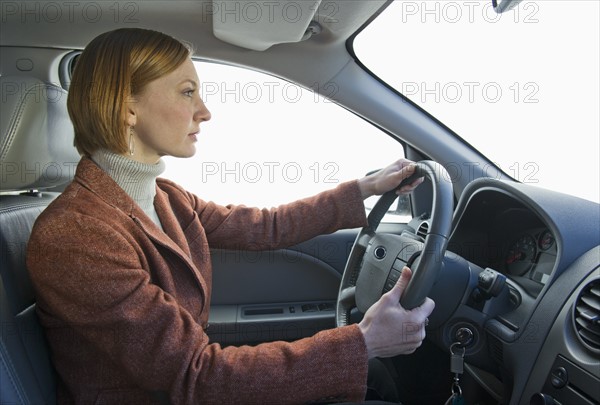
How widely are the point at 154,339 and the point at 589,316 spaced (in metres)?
0.87

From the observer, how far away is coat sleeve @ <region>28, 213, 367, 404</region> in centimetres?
84

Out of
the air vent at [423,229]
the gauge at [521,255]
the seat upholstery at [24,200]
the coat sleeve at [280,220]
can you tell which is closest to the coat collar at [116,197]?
the seat upholstery at [24,200]

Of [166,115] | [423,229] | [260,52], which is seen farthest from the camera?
[260,52]

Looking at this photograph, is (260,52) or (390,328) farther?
(260,52)

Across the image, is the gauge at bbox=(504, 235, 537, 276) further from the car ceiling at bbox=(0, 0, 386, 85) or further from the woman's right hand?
the car ceiling at bbox=(0, 0, 386, 85)

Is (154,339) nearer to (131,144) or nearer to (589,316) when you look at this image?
(131,144)

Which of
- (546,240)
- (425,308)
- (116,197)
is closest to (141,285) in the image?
(116,197)

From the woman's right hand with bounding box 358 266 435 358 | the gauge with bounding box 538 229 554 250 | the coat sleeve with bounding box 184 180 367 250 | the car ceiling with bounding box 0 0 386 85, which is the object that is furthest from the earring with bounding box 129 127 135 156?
the gauge with bounding box 538 229 554 250

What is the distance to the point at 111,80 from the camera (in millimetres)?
1020

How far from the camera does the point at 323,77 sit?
68.1 inches

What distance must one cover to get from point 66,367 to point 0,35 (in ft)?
4.08

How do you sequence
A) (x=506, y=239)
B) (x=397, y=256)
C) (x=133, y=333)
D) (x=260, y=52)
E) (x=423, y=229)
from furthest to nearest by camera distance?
(x=260, y=52), (x=423, y=229), (x=506, y=239), (x=397, y=256), (x=133, y=333)

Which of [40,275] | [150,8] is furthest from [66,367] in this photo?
[150,8]

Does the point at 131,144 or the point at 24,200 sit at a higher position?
the point at 131,144
